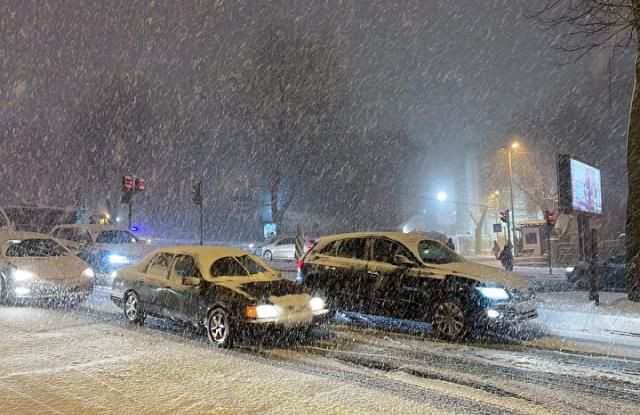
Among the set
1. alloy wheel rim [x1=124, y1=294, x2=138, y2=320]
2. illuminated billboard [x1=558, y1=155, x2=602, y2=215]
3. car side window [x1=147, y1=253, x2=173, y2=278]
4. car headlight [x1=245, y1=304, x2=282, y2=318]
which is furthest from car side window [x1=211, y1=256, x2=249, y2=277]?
illuminated billboard [x1=558, y1=155, x2=602, y2=215]

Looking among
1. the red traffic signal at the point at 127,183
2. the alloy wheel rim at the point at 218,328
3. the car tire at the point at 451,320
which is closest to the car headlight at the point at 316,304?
the alloy wheel rim at the point at 218,328

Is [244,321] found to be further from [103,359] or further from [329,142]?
[329,142]

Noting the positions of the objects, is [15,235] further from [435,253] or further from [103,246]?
[435,253]

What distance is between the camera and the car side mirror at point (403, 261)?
9000mm

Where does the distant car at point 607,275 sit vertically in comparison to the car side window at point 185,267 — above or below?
below

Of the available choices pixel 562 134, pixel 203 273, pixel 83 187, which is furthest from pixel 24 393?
pixel 562 134

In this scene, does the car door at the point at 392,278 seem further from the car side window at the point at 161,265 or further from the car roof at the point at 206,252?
the car side window at the point at 161,265

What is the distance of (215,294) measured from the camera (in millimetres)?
7941

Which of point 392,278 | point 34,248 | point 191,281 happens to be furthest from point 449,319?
point 34,248

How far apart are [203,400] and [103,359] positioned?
2.20 meters

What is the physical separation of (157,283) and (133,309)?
0.78 metres

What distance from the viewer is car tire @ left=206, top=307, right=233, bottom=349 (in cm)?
756

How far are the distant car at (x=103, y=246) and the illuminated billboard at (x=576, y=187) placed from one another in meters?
12.7

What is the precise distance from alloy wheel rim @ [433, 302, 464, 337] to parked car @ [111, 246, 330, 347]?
1.74 m
